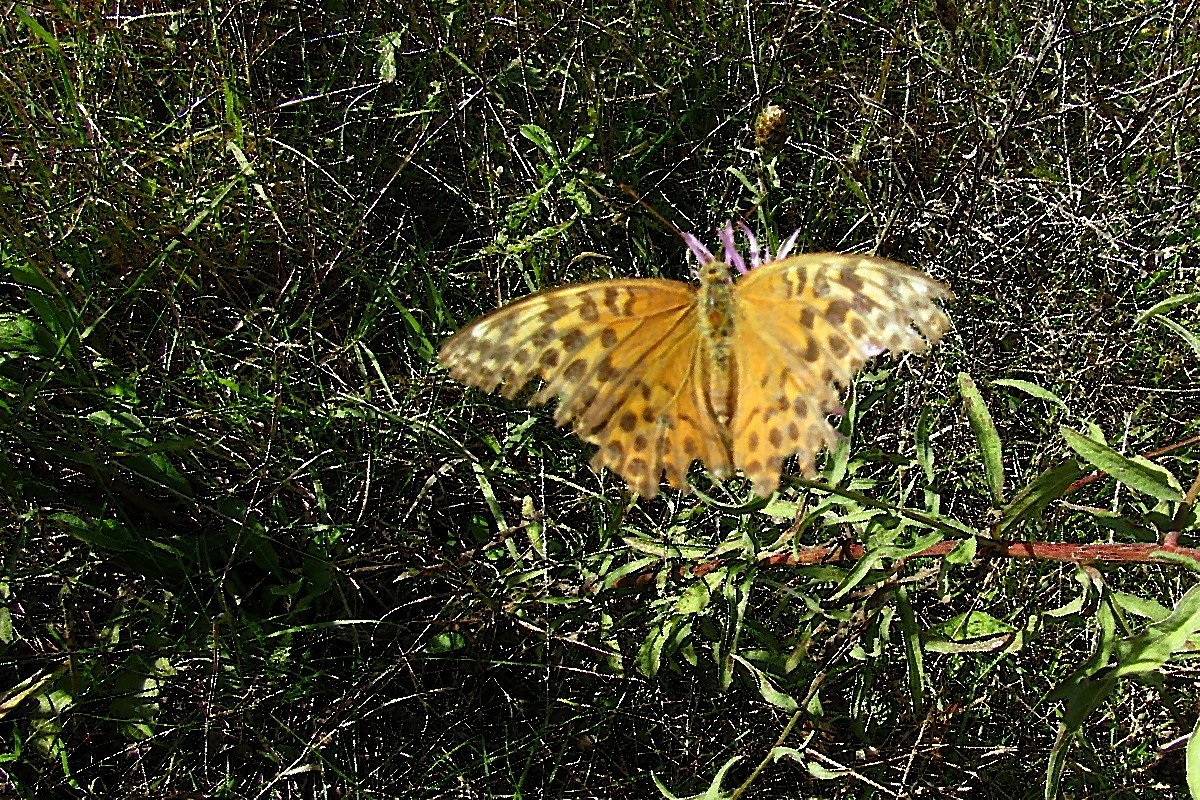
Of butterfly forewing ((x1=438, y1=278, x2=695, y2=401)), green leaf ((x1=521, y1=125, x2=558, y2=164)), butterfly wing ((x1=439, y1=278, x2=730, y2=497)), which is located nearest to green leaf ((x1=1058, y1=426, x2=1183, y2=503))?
butterfly wing ((x1=439, y1=278, x2=730, y2=497))

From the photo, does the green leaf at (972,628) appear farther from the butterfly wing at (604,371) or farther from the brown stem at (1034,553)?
the butterfly wing at (604,371)

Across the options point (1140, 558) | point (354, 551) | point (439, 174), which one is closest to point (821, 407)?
point (1140, 558)

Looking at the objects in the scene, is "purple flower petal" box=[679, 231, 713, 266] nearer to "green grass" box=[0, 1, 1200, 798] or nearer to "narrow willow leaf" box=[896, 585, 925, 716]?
"green grass" box=[0, 1, 1200, 798]

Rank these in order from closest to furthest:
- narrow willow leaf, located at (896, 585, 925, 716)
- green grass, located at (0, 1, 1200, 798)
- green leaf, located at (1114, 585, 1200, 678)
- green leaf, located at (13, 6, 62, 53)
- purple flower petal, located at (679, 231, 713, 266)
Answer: green leaf, located at (1114, 585, 1200, 678)
narrow willow leaf, located at (896, 585, 925, 716)
purple flower petal, located at (679, 231, 713, 266)
green grass, located at (0, 1, 1200, 798)
green leaf, located at (13, 6, 62, 53)

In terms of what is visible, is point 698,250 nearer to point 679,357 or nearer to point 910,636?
point 679,357

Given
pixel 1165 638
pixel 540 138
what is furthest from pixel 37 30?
pixel 1165 638

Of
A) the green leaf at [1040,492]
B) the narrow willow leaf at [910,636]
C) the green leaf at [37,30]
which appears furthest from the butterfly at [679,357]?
the green leaf at [37,30]
